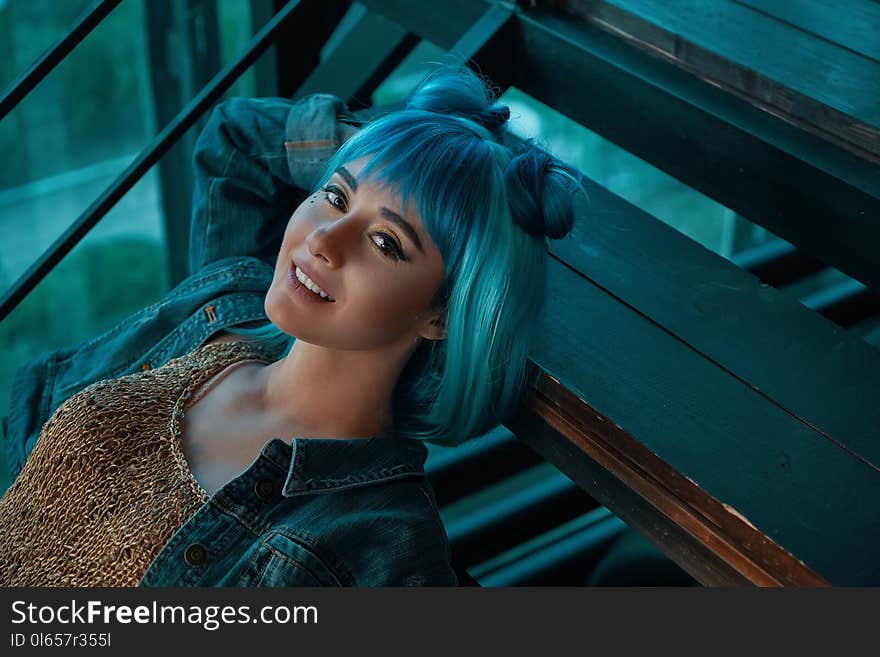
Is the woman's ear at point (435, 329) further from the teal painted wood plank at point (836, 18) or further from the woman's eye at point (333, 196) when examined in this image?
the teal painted wood plank at point (836, 18)

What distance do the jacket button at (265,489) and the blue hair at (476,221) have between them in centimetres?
26

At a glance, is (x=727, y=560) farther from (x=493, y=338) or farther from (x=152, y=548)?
(x=152, y=548)

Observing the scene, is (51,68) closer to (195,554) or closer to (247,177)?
(247,177)

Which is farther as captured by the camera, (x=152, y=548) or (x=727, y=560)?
(x=152, y=548)

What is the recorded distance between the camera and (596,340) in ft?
5.76

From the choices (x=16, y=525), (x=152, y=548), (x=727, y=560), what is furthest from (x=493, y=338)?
(x=16, y=525)

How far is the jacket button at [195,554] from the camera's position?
1.68 m

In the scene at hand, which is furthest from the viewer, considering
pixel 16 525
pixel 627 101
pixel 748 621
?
pixel 627 101

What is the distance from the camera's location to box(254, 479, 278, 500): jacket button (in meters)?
1.74

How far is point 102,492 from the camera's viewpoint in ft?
5.74

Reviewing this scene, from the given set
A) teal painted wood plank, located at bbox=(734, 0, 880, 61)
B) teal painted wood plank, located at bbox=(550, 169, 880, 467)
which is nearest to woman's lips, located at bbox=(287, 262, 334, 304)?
teal painted wood plank, located at bbox=(550, 169, 880, 467)

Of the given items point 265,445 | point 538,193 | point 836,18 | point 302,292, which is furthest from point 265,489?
point 836,18

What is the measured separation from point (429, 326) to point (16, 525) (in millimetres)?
674

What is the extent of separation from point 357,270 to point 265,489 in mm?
333
